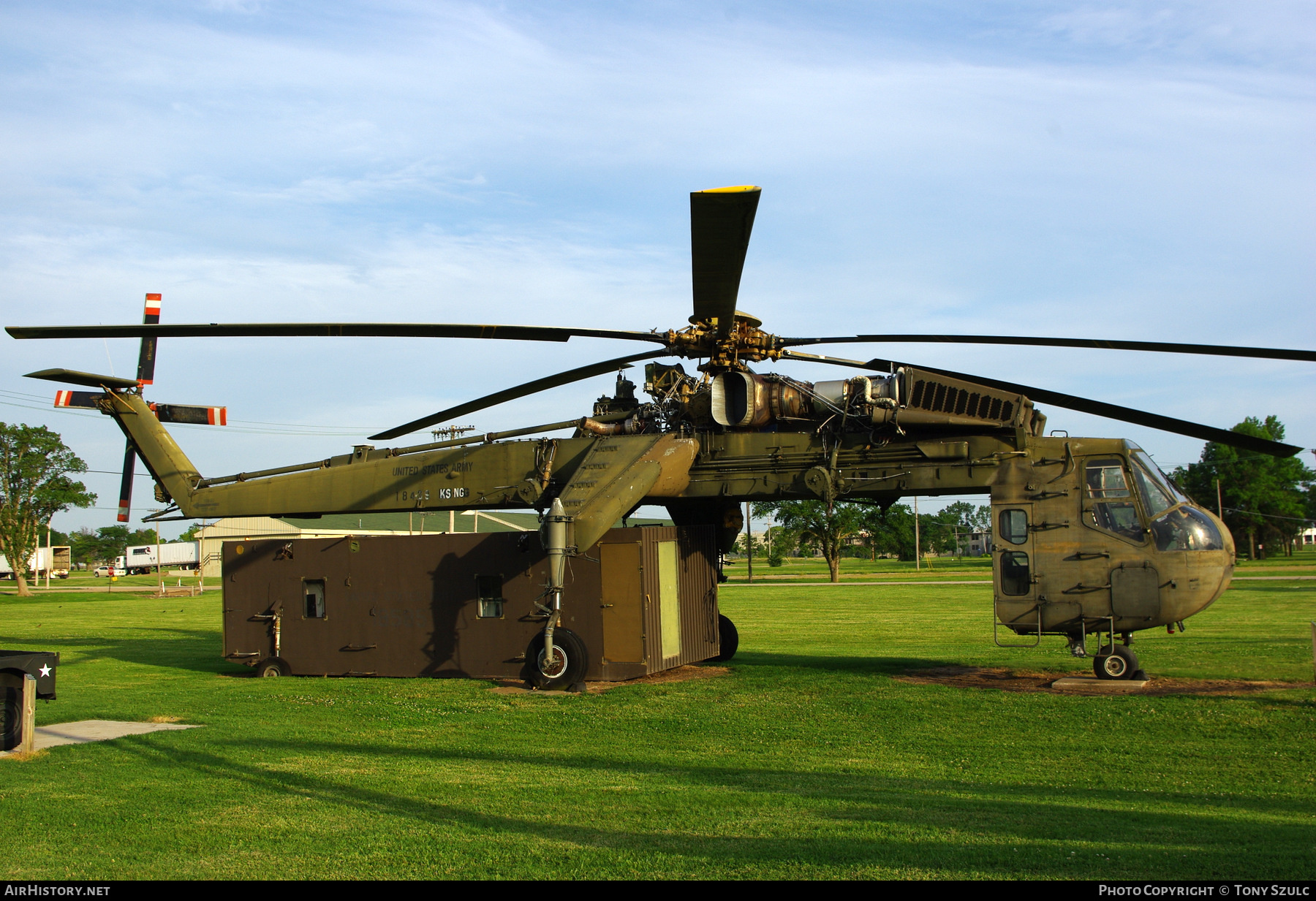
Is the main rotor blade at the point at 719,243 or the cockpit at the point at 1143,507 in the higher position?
the main rotor blade at the point at 719,243

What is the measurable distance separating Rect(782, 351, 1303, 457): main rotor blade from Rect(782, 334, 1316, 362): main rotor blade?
0.80 m

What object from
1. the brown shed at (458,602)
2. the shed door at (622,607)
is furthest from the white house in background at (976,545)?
the shed door at (622,607)

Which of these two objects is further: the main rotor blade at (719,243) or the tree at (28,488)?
the tree at (28,488)

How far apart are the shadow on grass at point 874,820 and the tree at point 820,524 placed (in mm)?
45912

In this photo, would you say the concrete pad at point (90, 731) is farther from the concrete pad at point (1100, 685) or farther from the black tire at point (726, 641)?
the concrete pad at point (1100, 685)

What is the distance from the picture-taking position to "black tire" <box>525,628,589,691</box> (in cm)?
1291

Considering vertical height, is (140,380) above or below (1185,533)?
above

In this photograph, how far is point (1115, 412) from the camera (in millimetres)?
11070

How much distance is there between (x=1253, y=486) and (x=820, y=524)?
45.9 meters

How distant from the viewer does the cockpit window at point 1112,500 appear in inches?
487

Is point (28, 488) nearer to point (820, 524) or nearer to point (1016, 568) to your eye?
point (820, 524)

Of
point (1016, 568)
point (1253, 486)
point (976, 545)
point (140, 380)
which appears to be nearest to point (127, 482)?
point (140, 380)

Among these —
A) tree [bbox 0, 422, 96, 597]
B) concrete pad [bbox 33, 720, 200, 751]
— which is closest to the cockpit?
concrete pad [bbox 33, 720, 200, 751]

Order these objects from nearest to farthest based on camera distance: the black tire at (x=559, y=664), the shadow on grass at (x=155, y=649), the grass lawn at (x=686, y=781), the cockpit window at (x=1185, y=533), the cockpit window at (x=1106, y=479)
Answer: the grass lawn at (x=686, y=781), the cockpit window at (x=1185, y=533), the cockpit window at (x=1106, y=479), the black tire at (x=559, y=664), the shadow on grass at (x=155, y=649)
